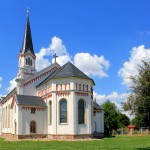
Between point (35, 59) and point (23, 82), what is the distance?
10924 millimetres

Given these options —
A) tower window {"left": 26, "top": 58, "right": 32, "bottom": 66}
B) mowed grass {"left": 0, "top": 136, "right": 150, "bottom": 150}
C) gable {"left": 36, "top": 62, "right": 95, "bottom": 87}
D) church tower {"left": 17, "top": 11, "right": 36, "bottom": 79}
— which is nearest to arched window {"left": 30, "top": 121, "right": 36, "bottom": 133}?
gable {"left": 36, "top": 62, "right": 95, "bottom": 87}

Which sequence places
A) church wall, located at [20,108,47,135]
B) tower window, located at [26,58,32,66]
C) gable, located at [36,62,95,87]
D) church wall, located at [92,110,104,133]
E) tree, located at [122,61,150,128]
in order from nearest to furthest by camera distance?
tree, located at [122,61,150,128]
gable, located at [36,62,95,87]
church wall, located at [20,108,47,135]
church wall, located at [92,110,104,133]
tower window, located at [26,58,32,66]

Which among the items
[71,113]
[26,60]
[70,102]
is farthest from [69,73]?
[26,60]

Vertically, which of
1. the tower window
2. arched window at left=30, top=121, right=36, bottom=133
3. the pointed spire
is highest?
the pointed spire

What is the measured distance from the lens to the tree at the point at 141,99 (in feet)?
66.7

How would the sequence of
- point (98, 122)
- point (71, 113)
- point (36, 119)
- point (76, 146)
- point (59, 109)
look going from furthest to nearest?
1. point (98, 122)
2. point (36, 119)
3. point (59, 109)
4. point (71, 113)
5. point (76, 146)

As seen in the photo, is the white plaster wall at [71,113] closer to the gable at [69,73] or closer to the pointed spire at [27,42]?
the gable at [69,73]

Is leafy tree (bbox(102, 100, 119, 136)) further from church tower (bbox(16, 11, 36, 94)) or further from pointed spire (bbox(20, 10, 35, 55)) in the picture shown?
pointed spire (bbox(20, 10, 35, 55))

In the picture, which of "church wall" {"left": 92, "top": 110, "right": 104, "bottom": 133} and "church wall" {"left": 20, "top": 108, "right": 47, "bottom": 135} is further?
"church wall" {"left": 92, "top": 110, "right": 104, "bottom": 133}

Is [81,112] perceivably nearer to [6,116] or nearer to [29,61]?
[29,61]

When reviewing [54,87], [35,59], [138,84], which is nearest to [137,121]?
[138,84]

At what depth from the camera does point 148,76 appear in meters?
20.6

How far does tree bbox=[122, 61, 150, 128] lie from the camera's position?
20.3 metres

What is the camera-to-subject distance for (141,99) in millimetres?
20391
